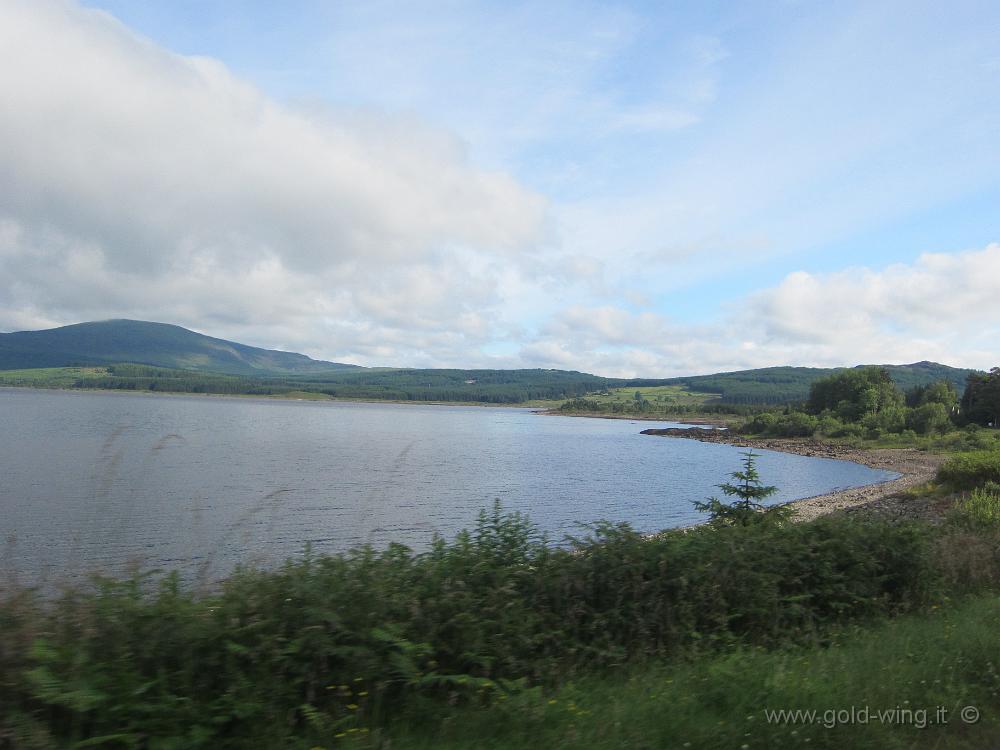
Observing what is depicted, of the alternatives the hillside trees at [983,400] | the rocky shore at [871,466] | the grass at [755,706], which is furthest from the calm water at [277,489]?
the hillside trees at [983,400]

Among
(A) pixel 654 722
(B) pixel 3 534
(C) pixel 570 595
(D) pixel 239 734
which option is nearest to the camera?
(D) pixel 239 734

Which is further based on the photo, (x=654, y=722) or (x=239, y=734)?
(x=654, y=722)

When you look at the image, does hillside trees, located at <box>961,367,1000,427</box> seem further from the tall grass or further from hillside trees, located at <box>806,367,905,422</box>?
the tall grass

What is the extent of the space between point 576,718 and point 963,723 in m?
3.29

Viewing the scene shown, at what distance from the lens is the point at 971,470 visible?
107ft

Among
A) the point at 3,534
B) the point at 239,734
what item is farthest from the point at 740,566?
the point at 3,534

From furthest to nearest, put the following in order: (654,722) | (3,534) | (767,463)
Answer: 1. (767,463)
2. (3,534)
3. (654,722)

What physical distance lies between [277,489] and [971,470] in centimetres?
3424

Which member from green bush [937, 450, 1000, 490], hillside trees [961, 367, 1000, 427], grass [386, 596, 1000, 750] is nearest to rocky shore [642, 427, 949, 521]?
green bush [937, 450, 1000, 490]

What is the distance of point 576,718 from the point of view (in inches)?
200

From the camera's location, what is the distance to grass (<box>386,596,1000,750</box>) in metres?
4.84

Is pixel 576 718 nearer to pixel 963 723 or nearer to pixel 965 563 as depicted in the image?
pixel 963 723

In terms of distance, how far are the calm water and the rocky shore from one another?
481cm

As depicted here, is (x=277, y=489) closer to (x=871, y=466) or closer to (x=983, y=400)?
(x=871, y=466)
